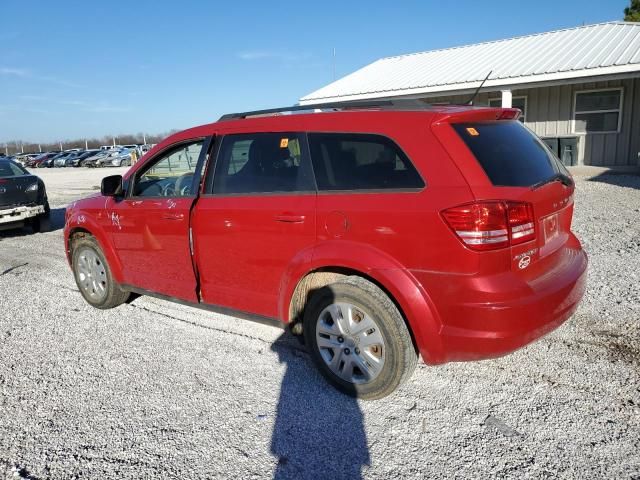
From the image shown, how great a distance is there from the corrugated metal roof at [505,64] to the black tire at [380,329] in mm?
11803

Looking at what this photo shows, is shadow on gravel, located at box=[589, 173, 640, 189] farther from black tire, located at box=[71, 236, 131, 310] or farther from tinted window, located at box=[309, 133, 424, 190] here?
black tire, located at box=[71, 236, 131, 310]

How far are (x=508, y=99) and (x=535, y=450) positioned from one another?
1242 centimetres

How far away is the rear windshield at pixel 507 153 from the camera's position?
2824mm

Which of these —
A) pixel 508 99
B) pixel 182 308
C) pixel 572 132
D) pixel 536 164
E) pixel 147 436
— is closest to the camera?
pixel 147 436

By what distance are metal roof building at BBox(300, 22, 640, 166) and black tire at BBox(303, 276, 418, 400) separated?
11804 millimetres

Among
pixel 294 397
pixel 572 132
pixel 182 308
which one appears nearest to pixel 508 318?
pixel 294 397

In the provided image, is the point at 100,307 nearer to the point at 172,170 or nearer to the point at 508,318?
the point at 172,170

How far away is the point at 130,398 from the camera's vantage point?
3350mm

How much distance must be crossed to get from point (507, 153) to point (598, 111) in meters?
13.0

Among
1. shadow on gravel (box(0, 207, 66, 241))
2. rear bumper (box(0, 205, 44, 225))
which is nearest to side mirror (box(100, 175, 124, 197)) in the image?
rear bumper (box(0, 205, 44, 225))

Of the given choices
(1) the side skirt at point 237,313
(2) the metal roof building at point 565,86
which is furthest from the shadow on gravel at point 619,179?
(1) the side skirt at point 237,313

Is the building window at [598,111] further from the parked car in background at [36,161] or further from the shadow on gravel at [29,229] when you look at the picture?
the parked car in background at [36,161]

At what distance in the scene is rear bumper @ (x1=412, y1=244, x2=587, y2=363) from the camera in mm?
2664

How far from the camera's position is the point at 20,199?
372 inches
